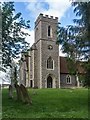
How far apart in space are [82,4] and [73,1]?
2.85ft

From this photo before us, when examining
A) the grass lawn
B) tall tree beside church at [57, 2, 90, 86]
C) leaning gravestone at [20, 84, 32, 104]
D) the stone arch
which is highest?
tall tree beside church at [57, 2, 90, 86]

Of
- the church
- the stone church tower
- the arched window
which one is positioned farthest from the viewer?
the arched window

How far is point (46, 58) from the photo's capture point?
52.8m

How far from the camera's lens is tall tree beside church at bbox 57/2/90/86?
55.4 ft

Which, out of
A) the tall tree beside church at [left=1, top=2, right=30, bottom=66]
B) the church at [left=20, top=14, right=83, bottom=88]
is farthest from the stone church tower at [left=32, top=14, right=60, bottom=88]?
the tall tree beside church at [left=1, top=2, right=30, bottom=66]

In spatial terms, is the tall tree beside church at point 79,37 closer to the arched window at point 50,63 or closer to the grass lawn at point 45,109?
the grass lawn at point 45,109

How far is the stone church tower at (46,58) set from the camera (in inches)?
2047

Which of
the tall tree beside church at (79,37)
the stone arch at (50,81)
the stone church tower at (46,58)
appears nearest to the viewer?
the tall tree beside church at (79,37)

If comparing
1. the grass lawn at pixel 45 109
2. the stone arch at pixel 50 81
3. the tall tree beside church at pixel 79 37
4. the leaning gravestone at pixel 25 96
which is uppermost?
the tall tree beside church at pixel 79 37

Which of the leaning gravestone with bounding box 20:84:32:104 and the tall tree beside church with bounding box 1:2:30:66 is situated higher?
the tall tree beside church with bounding box 1:2:30:66

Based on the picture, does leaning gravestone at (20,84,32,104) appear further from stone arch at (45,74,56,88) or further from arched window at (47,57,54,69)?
arched window at (47,57,54,69)

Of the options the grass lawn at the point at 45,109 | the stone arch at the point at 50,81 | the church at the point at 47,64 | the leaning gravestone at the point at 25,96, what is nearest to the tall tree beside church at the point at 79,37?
the grass lawn at the point at 45,109

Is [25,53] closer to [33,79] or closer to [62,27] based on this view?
[62,27]

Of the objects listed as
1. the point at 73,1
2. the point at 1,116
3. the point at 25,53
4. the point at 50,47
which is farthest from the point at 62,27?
the point at 50,47
